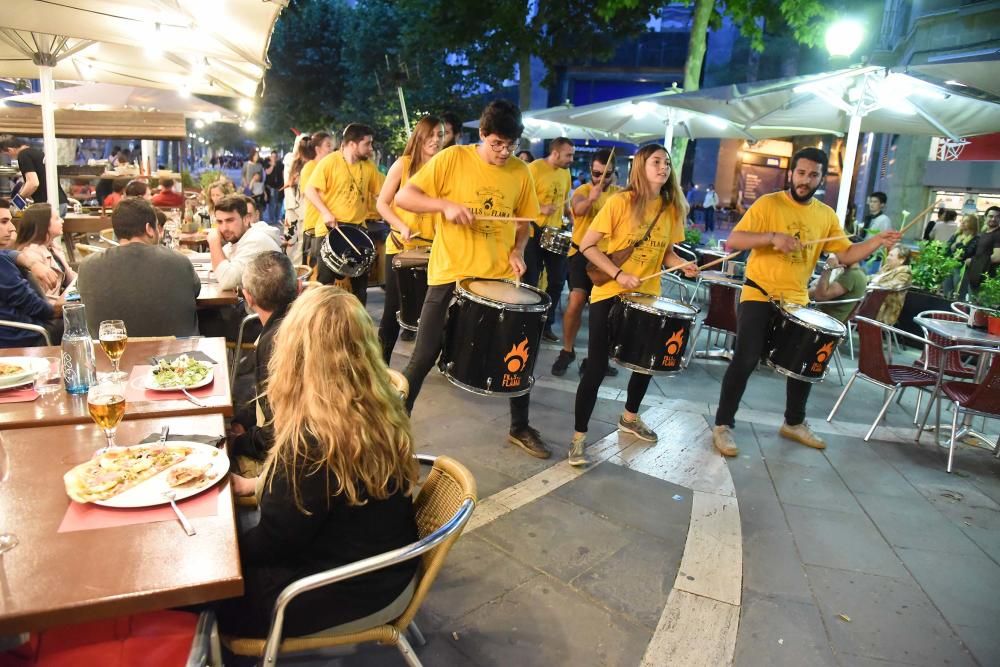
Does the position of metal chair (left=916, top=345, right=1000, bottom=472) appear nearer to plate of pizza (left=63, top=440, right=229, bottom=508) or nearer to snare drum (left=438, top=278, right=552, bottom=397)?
snare drum (left=438, top=278, right=552, bottom=397)

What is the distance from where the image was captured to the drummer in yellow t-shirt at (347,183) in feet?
19.5

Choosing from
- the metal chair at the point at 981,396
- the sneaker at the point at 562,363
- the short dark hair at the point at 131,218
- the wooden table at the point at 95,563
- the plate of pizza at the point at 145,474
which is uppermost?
the short dark hair at the point at 131,218

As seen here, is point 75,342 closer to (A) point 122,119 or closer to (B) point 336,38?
(A) point 122,119

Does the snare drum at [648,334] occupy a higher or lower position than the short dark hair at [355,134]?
lower

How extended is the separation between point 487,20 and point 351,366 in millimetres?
16752

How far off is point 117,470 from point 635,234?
127 inches

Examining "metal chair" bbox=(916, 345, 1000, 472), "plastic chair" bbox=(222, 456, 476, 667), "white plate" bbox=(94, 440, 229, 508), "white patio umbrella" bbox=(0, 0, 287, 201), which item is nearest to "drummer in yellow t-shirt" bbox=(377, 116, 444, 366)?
"white patio umbrella" bbox=(0, 0, 287, 201)

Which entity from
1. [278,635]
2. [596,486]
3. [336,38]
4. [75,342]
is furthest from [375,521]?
[336,38]

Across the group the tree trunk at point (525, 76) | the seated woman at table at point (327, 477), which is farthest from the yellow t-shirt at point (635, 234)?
the tree trunk at point (525, 76)

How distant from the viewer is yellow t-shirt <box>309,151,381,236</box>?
5.98 m

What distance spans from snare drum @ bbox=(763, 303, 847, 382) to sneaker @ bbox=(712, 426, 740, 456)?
56 centimetres

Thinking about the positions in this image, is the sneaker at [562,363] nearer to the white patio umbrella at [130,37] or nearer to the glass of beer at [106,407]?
the white patio umbrella at [130,37]

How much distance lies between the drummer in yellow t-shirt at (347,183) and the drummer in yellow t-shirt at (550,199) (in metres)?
1.72

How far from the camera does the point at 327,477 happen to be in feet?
5.90
